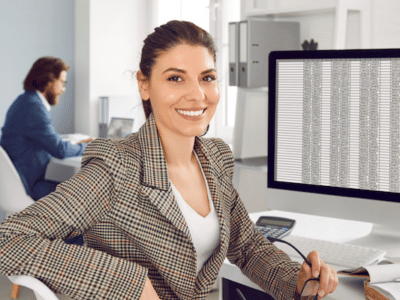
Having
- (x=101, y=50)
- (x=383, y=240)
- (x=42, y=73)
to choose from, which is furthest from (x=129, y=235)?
(x=101, y=50)

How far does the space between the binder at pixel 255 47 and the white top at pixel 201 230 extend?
5.16 ft

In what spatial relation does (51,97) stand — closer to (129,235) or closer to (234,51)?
(234,51)

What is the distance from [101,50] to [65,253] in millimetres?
3303

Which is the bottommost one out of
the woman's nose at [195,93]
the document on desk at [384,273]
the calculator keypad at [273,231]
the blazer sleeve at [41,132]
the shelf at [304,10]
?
the calculator keypad at [273,231]

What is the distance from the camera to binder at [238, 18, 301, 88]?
99.3 inches

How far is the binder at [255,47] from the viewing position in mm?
2521

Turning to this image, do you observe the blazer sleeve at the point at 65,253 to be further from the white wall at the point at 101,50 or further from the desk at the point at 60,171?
the white wall at the point at 101,50

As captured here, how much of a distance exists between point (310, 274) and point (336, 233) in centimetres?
49

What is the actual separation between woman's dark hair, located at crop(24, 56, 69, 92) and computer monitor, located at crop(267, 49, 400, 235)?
2.16 m

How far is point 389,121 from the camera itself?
1217mm

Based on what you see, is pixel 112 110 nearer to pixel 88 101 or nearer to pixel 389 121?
pixel 88 101

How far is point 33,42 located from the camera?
3867 millimetres

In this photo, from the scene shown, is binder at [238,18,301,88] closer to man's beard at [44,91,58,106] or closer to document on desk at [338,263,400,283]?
man's beard at [44,91,58,106]

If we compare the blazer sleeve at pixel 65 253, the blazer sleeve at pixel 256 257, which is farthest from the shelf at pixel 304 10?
the blazer sleeve at pixel 65 253
